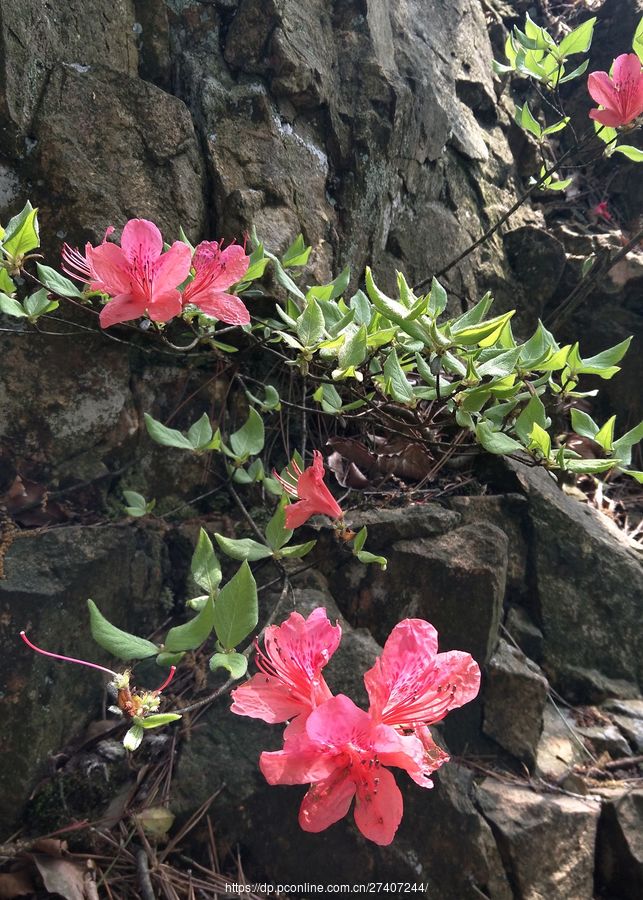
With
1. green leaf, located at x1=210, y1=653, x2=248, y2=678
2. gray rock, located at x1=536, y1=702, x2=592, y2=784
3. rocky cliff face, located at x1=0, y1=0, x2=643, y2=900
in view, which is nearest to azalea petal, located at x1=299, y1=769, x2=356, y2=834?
green leaf, located at x1=210, y1=653, x2=248, y2=678

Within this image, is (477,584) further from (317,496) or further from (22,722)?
(22,722)

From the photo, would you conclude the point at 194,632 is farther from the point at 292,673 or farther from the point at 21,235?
the point at 21,235

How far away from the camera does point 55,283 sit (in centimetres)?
140

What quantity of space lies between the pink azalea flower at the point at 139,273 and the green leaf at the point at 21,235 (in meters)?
0.19

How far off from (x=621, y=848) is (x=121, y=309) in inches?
70.0

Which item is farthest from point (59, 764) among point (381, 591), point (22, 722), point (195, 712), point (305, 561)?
point (381, 591)

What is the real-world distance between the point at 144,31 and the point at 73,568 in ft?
5.88

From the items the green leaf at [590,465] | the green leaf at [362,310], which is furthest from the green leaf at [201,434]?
the green leaf at [590,465]

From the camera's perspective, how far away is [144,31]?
196 cm

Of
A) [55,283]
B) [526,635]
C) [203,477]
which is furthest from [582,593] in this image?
[55,283]

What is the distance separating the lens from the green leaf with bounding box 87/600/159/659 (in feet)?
3.60

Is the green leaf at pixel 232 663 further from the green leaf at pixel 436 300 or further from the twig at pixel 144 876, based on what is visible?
the green leaf at pixel 436 300

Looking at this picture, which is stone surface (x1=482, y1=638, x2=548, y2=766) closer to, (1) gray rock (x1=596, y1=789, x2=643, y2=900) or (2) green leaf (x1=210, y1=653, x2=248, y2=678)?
(1) gray rock (x1=596, y1=789, x2=643, y2=900)

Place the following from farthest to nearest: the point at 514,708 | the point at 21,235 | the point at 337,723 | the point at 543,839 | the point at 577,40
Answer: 1. the point at 577,40
2. the point at 514,708
3. the point at 543,839
4. the point at 21,235
5. the point at 337,723
